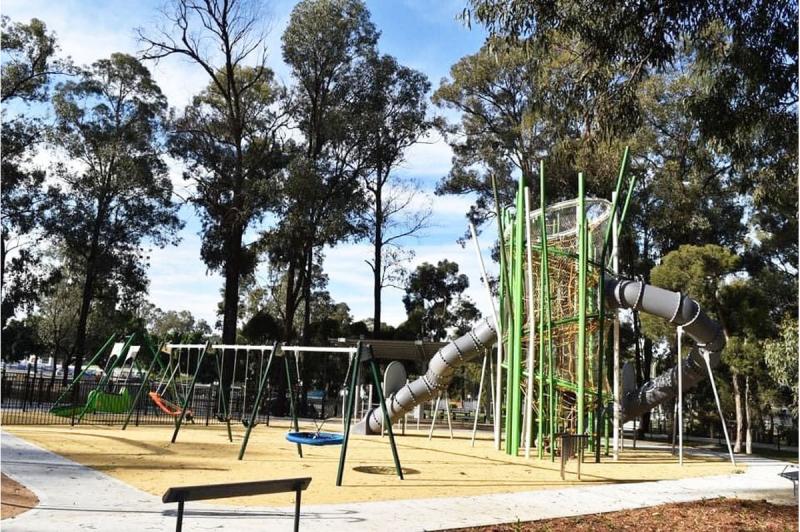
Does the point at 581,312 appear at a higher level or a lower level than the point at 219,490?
higher

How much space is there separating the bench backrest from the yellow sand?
8.63ft

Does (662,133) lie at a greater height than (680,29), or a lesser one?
greater

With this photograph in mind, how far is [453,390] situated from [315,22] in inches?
1086

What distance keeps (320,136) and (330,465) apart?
24.0 meters

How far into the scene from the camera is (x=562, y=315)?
54.4 ft

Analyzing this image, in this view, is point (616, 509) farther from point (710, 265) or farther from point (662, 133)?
point (662, 133)

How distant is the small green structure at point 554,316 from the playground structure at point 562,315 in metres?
0.02

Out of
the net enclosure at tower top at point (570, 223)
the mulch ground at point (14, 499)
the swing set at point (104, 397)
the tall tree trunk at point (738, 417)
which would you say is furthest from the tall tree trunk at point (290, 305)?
the mulch ground at point (14, 499)

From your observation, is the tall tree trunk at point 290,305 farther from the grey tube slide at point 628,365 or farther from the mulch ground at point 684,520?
the mulch ground at point 684,520

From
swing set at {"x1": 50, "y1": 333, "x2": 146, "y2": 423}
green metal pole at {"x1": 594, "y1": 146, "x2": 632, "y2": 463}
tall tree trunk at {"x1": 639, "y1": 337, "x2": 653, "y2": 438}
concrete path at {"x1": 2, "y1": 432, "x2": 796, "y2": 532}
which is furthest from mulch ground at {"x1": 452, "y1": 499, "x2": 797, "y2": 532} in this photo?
tall tree trunk at {"x1": 639, "y1": 337, "x2": 653, "y2": 438}

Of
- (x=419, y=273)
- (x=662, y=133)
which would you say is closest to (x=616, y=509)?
(x=662, y=133)

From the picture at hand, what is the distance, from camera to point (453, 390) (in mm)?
51219

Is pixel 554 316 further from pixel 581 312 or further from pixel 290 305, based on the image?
pixel 290 305

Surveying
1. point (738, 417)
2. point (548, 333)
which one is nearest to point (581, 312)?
point (548, 333)
